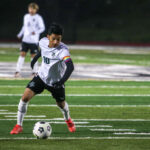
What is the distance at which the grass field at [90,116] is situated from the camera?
848 cm

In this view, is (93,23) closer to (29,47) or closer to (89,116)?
(29,47)

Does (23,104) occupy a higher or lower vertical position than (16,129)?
higher

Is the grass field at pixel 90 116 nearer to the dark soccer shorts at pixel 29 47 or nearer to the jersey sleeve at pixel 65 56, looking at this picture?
the jersey sleeve at pixel 65 56

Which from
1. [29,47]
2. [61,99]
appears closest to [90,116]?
[61,99]

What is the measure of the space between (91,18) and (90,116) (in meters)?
41.1

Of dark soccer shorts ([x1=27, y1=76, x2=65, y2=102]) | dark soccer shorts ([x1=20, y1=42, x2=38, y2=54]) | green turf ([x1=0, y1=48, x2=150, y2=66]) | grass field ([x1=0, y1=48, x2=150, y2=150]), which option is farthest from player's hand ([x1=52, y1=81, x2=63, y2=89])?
green turf ([x1=0, y1=48, x2=150, y2=66])

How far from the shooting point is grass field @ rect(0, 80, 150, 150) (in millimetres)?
8484

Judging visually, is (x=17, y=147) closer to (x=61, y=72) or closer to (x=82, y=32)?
(x=61, y=72)

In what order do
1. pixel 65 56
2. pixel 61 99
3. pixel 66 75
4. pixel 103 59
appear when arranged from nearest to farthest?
pixel 66 75 → pixel 65 56 → pixel 61 99 → pixel 103 59

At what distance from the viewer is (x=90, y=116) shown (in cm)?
1127

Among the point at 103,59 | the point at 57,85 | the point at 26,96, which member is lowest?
the point at 103,59

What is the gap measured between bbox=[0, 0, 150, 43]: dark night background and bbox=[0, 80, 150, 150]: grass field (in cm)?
2322

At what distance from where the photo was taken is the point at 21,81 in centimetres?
1761

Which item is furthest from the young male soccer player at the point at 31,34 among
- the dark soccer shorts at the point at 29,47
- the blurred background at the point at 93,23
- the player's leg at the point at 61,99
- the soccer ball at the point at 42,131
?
the blurred background at the point at 93,23
